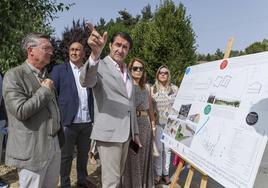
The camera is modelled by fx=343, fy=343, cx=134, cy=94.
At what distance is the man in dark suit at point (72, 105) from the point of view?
4316mm

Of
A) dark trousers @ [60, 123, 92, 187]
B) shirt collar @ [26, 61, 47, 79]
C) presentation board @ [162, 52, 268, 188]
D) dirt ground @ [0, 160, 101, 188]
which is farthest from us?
dirt ground @ [0, 160, 101, 188]

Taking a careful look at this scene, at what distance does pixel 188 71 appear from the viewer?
4262 millimetres

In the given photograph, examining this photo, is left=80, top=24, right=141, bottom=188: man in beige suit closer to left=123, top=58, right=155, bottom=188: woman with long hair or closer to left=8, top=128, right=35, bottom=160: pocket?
left=8, top=128, right=35, bottom=160: pocket

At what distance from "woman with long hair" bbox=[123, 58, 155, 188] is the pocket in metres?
1.74

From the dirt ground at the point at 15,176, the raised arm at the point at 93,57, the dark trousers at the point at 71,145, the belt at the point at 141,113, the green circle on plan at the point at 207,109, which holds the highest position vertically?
the raised arm at the point at 93,57

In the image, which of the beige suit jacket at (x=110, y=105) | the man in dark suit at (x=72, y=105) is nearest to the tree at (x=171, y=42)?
the man in dark suit at (x=72, y=105)

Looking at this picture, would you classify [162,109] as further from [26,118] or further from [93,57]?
[26,118]

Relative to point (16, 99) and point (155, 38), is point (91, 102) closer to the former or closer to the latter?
point (16, 99)

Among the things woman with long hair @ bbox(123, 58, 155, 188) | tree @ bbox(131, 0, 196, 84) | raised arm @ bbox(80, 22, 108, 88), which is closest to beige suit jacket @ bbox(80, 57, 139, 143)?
raised arm @ bbox(80, 22, 108, 88)

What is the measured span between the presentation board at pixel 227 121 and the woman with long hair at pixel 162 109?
1243 millimetres

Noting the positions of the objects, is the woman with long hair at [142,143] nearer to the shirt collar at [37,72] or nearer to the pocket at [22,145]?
the shirt collar at [37,72]

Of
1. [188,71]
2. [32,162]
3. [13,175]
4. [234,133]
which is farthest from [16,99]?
[13,175]

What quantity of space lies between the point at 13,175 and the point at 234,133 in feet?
12.1

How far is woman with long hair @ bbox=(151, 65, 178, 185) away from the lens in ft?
16.7
